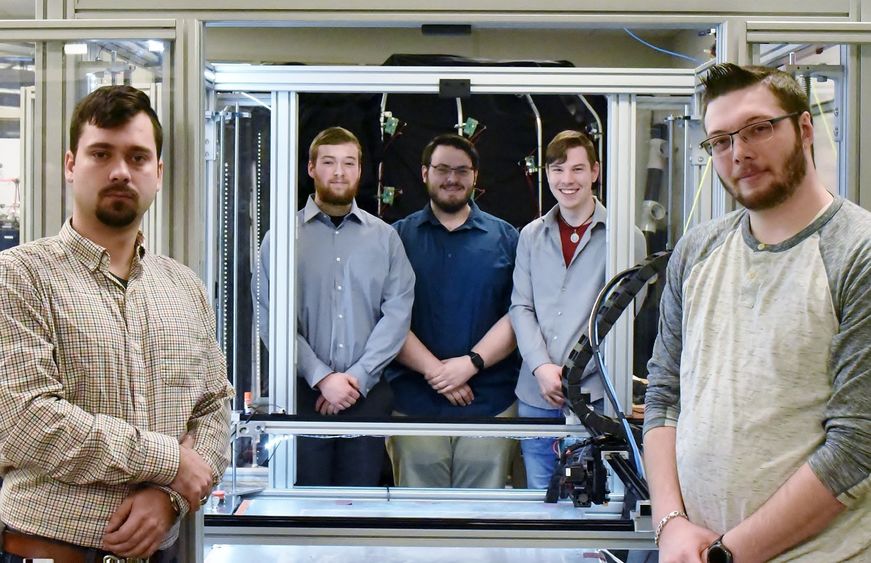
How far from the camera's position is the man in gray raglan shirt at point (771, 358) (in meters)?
1.32

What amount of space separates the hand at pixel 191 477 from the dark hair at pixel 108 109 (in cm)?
72

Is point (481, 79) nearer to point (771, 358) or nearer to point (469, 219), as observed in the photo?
point (469, 219)

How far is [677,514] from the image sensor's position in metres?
1.53

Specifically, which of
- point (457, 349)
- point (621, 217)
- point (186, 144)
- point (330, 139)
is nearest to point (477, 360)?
point (457, 349)

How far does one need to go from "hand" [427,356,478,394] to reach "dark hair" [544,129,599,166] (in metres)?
0.80

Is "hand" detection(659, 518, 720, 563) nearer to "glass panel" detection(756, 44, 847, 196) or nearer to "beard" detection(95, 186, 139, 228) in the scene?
"glass panel" detection(756, 44, 847, 196)

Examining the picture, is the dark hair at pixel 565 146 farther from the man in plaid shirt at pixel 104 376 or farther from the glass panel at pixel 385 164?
the man in plaid shirt at pixel 104 376

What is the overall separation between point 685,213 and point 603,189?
0.30 meters

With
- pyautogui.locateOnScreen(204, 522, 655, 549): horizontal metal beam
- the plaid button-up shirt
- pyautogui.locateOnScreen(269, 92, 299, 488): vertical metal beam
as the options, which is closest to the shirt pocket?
the plaid button-up shirt

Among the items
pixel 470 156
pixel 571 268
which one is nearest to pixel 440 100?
pixel 470 156

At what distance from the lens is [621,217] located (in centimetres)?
270

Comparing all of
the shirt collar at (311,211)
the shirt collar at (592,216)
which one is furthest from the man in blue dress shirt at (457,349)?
the shirt collar at (311,211)

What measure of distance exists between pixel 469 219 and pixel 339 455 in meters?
0.97

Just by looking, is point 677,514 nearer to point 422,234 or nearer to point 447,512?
point 447,512
